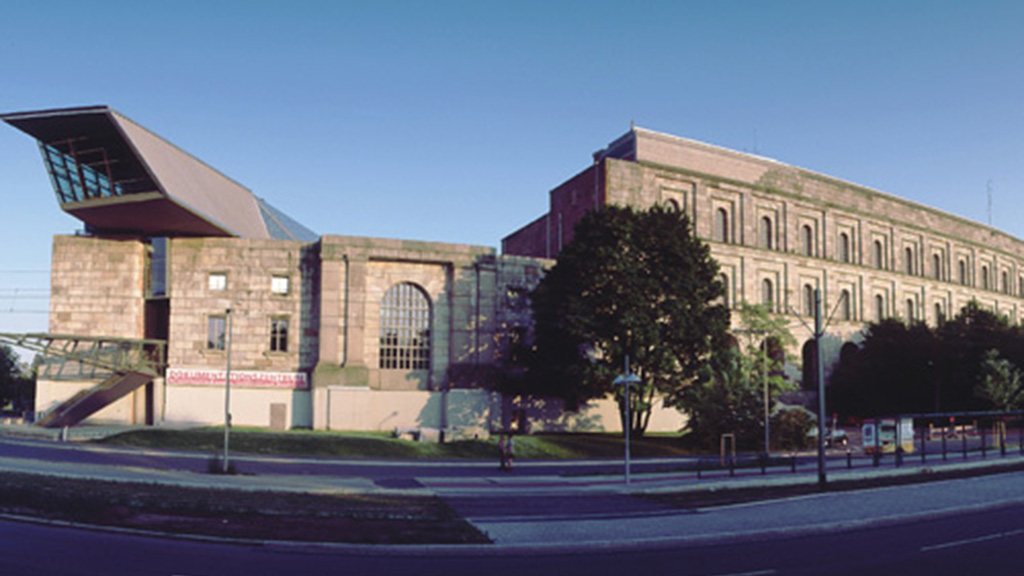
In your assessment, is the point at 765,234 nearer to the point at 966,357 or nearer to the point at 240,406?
the point at 966,357

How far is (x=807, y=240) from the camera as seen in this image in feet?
261

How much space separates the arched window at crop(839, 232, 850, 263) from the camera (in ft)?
269

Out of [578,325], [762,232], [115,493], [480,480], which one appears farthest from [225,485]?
[762,232]

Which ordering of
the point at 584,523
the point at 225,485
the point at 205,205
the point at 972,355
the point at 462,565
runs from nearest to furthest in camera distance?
the point at 462,565, the point at 584,523, the point at 225,485, the point at 205,205, the point at 972,355

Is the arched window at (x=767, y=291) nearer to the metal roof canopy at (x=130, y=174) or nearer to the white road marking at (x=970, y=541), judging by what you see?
the metal roof canopy at (x=130, y=174)

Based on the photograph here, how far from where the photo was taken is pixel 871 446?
137 ft

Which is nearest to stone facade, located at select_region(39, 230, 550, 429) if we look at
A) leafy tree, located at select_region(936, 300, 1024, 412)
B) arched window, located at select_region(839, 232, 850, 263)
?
leafy tree, located at select_region(936, 300, 1024, 412)

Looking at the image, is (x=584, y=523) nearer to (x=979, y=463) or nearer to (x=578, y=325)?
(x=979, y=463)

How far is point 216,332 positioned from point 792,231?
5574 centimetres

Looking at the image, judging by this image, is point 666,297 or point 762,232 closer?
point 666,297

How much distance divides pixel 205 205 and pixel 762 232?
52.0 meters

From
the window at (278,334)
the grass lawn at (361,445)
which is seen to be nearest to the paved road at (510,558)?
the grass lawn at (361,445)

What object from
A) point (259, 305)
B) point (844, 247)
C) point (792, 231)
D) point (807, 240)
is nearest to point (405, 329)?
point (259, 305)

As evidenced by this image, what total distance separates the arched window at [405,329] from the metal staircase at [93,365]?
15.6 metres
